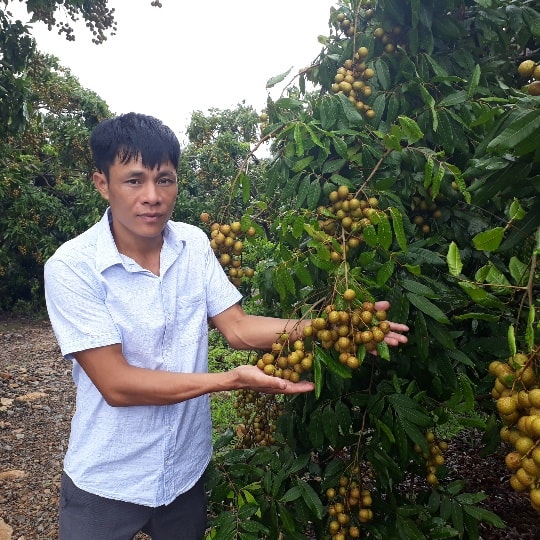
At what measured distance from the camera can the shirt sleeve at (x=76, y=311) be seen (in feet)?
4.84

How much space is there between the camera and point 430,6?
1896mm

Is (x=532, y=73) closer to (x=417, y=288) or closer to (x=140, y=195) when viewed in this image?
(x=417, y=288)

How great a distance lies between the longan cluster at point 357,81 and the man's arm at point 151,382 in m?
1.04

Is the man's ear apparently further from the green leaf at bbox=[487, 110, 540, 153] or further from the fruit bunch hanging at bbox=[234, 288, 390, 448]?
the green leaf at bbox=[487, 110, 540, 153]

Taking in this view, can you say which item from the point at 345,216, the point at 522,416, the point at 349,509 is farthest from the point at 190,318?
the point at 522,416

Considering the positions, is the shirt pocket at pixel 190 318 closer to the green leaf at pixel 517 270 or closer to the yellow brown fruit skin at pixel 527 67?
the green leaf at pixel 517 270

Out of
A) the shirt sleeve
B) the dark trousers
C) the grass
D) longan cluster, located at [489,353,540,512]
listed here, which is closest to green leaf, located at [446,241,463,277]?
longan cluster, located at [489,353,540,512]

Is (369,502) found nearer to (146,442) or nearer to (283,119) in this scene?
(146,442)

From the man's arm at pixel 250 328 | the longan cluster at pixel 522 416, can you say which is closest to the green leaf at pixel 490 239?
the longan cluster at pixel 522 416

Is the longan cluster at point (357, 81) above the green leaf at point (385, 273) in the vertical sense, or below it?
above

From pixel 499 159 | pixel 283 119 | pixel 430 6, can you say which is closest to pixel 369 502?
pixel 499 159

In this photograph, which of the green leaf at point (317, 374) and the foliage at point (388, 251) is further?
the foliage at point (388, 251)

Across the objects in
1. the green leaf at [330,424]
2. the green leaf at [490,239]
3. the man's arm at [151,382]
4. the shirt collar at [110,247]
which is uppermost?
the green leaf at [490,239]

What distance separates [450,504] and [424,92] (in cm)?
139
